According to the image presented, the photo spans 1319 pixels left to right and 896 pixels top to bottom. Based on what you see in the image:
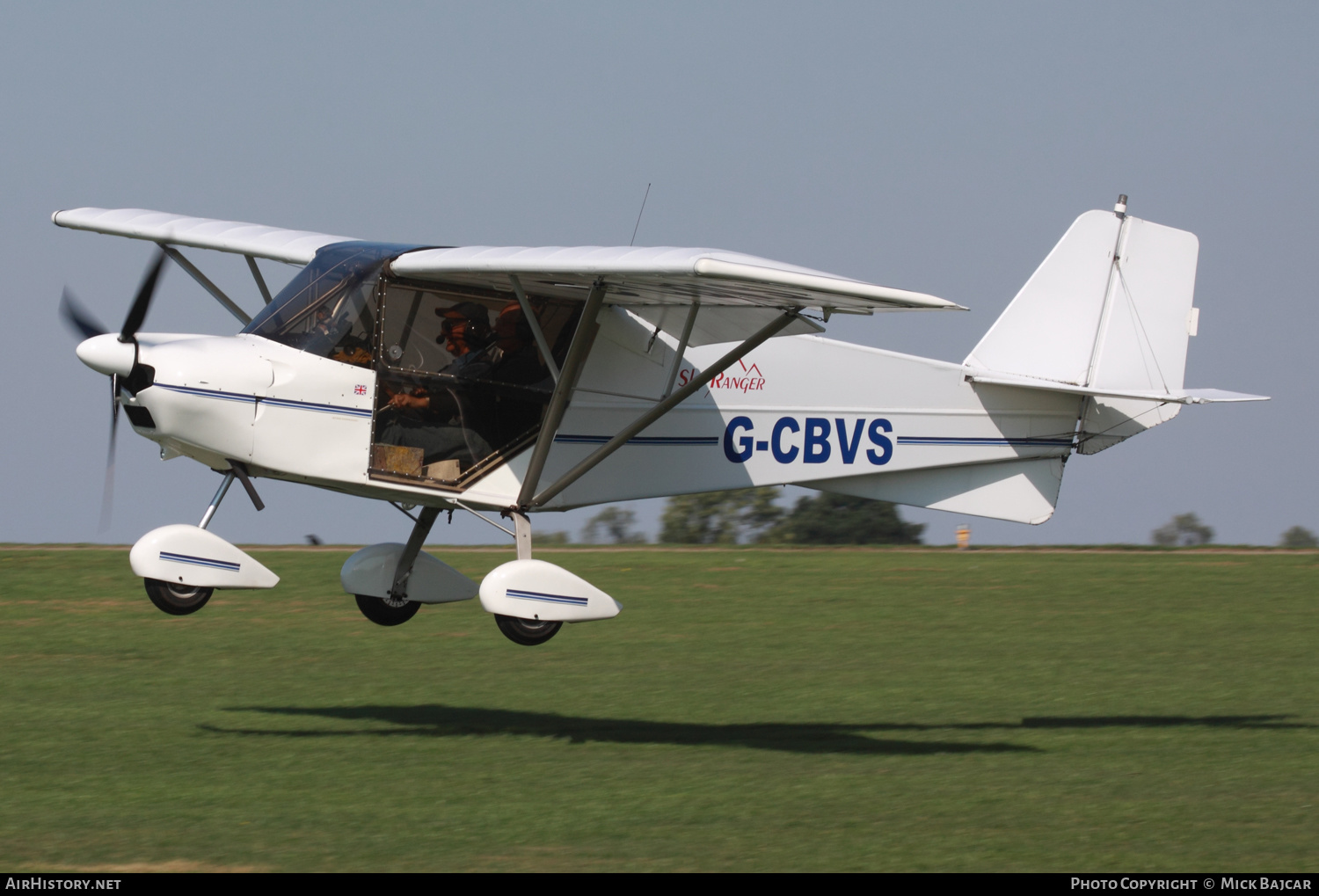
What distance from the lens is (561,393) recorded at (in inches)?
424

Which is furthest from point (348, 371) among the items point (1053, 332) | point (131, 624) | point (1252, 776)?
point (131, 624)

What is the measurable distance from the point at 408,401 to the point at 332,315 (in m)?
0.86

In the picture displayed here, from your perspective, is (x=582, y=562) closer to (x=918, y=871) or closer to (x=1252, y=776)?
(x=1252, y=776)

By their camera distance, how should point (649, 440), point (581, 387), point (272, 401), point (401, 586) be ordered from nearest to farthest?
point (272, 401)
point (581, 387)
point (649, 440)
point (401, 586)

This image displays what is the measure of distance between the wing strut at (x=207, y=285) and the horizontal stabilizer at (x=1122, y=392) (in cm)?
669

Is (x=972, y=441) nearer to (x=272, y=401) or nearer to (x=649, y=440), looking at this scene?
(x=649, y=440)

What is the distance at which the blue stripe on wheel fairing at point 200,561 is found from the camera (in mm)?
10219

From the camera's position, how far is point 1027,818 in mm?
9352

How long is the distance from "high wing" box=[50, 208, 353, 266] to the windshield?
7.06 feet

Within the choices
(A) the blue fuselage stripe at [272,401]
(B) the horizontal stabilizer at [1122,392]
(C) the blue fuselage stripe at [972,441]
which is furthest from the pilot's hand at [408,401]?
(B) the horizontal stabilizer at [1122,392]

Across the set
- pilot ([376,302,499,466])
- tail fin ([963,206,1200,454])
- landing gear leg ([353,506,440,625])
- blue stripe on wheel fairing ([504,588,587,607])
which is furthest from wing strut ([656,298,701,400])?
tail fin ([963,206,1200,454])

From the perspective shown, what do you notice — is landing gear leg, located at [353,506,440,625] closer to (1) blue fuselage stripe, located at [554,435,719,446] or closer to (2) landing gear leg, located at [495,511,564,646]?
(2) landing gear leg, located at [495,511,564,646]

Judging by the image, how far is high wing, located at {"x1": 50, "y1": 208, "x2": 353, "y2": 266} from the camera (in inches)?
511

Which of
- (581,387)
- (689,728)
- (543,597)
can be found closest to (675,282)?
(581,387)
